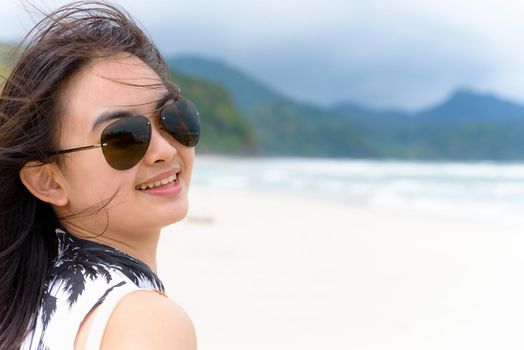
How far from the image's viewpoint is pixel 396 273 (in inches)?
245

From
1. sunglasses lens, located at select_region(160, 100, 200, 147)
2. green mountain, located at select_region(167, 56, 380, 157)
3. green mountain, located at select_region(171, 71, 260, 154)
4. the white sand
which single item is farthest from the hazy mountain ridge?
sunglasses lens, located at select_region(160, 100, 200, 147)

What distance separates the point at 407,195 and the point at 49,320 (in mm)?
16064

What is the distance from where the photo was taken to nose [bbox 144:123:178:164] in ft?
3.91

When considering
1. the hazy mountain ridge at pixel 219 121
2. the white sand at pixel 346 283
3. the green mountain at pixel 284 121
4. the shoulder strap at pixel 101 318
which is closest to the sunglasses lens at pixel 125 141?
the shoulder strap at pixel 101 318

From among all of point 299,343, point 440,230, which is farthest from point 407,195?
point 299,343

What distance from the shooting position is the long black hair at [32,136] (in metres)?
1.10

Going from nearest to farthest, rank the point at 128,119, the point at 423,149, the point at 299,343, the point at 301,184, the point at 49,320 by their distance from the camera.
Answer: the point at 49,320 → the point at 128,119 → the point at 299,343 → the point at 301,184 → the point at 423,149

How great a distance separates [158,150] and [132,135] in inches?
3.1

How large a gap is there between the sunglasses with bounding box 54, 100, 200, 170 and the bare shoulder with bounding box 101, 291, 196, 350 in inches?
12.3

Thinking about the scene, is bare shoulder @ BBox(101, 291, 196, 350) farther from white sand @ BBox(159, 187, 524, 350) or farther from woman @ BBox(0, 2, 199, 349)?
white sand @ BBox(159, 187, 524, 350)

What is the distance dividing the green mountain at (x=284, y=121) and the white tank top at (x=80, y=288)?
67.3 meters

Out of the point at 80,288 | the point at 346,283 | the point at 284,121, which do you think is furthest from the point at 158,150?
the point at 284,121

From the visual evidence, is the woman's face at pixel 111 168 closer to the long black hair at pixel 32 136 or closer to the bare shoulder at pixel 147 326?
the long black hair at pixel 32 136

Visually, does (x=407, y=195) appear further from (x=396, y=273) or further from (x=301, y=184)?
(x=396, y=273)
